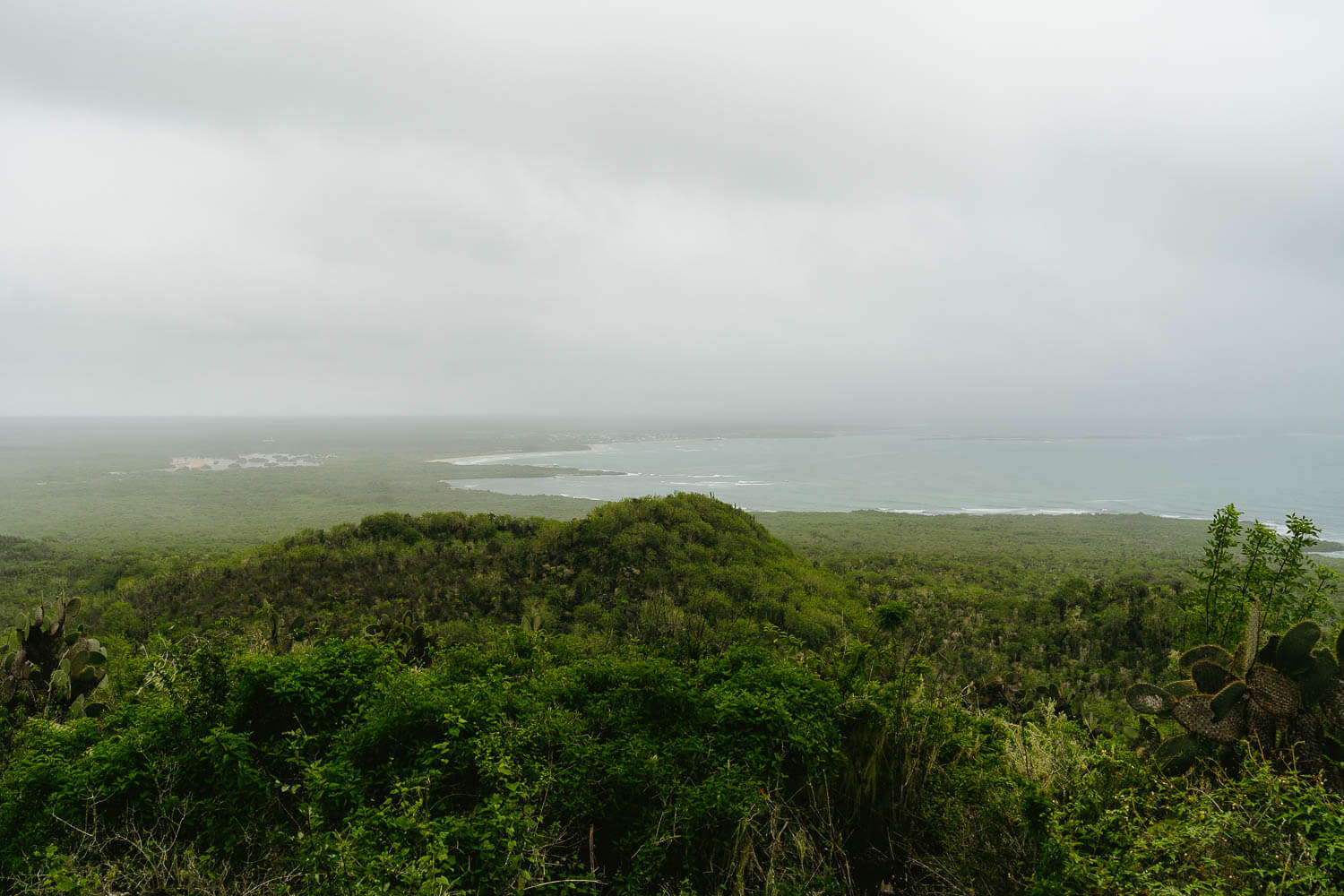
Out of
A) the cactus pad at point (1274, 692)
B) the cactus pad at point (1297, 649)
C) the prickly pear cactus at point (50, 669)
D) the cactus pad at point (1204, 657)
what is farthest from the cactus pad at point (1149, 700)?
the prickly pear cactus at point (50, 669)

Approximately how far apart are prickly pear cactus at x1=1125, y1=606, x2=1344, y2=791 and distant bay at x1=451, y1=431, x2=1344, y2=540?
141ft

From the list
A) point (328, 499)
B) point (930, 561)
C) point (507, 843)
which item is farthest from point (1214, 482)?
point (328, 499)

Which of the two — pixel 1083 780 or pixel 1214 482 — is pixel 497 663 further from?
pixel 1214 482

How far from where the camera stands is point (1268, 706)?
12.9 ft

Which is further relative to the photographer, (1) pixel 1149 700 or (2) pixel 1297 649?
(1) pixel 1149 700

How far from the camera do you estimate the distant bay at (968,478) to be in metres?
58.2

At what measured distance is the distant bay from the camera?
58250 millimetres

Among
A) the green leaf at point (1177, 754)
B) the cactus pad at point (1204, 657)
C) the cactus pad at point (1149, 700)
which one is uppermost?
the cactus pad at point (1204, 657)

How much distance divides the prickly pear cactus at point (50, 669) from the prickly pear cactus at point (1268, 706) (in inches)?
385

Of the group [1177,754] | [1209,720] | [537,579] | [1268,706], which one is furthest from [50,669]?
[1268,706]

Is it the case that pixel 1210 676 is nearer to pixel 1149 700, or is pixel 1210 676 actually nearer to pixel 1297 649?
pixel 1149 700

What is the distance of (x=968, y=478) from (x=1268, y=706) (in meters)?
86.9

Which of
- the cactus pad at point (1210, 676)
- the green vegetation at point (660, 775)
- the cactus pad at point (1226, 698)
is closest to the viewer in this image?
the green vegetation at point (660, 775)

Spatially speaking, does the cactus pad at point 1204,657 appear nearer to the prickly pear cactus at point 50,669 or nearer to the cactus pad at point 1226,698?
the cactus pad at point 1226,698
